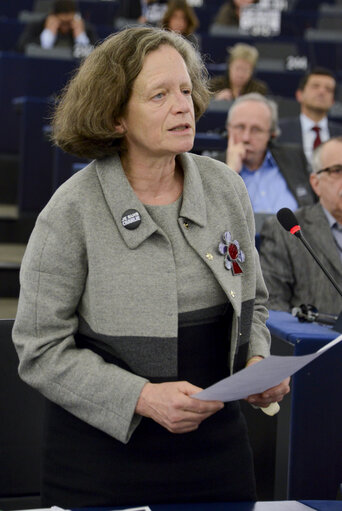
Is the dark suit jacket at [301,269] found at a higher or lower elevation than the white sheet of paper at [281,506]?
higher

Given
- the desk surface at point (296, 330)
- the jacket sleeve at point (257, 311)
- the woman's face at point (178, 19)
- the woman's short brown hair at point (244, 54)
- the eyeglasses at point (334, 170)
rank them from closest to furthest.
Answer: the jacket sleeve at point (257, 311) → the desk surface at point (296, 330) → the eyeglasses at point (334, 170) → the woman's short brown hair at point (244, 54) → the woman's face at point (178, 19)

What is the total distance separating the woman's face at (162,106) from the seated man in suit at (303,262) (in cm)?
147

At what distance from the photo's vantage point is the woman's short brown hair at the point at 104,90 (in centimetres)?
152

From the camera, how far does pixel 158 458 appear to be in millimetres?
1511

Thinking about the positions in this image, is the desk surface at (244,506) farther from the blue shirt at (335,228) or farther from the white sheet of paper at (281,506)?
the blue shirt at (335,228)

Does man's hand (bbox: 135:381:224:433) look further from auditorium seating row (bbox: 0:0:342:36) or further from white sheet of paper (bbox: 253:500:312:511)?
auditorium seating row (bbox: 0:0:342:36)

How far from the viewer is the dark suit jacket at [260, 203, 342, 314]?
2.95 meters

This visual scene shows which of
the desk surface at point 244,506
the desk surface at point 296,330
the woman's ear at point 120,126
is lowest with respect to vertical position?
the desk surface at point 244,506

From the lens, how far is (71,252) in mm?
1449

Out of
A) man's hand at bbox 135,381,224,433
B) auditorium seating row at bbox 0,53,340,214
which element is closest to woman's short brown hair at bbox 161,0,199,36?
auditorium seating row at bbox 0,53,340,214

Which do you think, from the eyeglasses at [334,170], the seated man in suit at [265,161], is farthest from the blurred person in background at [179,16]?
the eyeglasses at [334,170]

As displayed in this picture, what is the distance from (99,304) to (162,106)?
1.13ft

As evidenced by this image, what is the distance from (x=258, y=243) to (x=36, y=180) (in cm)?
245

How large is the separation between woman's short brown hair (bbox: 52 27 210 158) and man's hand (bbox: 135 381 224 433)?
425 millimetres
